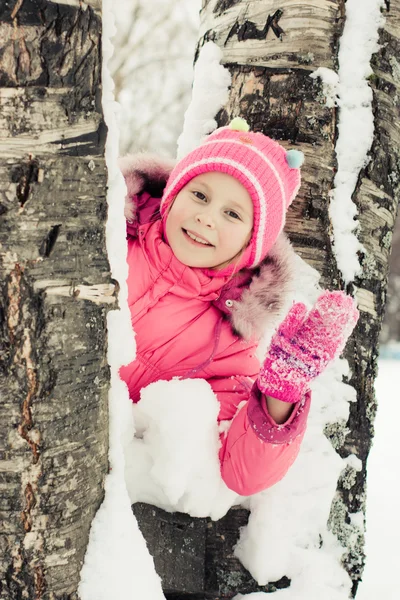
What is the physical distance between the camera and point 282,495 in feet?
6.50

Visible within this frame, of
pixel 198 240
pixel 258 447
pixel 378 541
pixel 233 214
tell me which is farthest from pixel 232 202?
pixel 378 541

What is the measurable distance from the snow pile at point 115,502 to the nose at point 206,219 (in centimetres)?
69

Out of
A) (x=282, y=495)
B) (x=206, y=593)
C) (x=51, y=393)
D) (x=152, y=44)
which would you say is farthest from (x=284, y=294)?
(x=152, y=44)

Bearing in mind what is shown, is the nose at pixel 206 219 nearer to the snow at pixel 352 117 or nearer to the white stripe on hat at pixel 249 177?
the white stripe on hat at pixel 249 177

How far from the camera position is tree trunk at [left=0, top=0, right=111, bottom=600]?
103 cm

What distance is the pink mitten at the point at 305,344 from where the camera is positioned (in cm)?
167

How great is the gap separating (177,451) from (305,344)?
470mm

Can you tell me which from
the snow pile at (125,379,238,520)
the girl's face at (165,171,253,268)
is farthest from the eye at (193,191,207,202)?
the snow pile at (125,379,238,520)

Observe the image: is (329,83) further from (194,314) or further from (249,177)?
(194,314)

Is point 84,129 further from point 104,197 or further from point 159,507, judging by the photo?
point 159,507

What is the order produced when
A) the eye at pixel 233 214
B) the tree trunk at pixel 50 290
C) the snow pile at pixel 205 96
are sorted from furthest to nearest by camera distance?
the snow pile at pixel 205 96 < the eye at pixel 233 214 < the tree trunk at pixel 50 290

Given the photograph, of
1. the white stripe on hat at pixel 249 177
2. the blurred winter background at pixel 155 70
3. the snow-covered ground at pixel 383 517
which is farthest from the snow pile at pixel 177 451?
the blurred winter background at pixel 155 70

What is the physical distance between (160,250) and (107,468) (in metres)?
0.91

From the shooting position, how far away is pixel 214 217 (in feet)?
6.44
